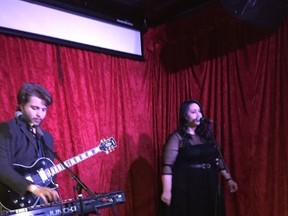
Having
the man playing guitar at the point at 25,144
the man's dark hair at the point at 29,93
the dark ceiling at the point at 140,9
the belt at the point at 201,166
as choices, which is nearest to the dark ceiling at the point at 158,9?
the dark ceiling at the point at 140,9

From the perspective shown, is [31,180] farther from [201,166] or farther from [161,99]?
[161,99]

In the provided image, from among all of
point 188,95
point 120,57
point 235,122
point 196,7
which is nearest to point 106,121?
point 120,57

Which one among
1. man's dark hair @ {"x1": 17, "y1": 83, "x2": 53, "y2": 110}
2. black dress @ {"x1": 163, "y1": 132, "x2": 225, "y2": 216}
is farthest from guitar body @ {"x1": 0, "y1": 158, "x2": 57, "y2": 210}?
black dress @ {"x1": 163, "y1": 132, "x2": 225, "y2": 216}

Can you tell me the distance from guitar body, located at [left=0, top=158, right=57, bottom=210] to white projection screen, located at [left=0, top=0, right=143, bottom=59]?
125 cm

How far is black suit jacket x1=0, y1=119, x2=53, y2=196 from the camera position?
7.75 feet

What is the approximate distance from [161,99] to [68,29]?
1.44 m

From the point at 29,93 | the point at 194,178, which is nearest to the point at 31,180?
the point at 29,93

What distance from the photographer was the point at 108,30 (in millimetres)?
4035

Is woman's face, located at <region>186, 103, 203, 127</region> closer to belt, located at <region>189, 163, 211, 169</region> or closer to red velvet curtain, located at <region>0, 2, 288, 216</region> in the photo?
belt, located at <region>189, 163, 211, 169</region>

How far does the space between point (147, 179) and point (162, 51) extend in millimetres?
1536

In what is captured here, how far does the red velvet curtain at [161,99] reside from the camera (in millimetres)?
3453

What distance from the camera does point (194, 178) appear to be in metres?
3.35

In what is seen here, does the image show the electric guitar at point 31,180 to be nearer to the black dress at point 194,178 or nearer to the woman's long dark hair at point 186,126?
the black dress at point 194,178

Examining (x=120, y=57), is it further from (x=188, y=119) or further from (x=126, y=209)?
(x=126, y=209)
